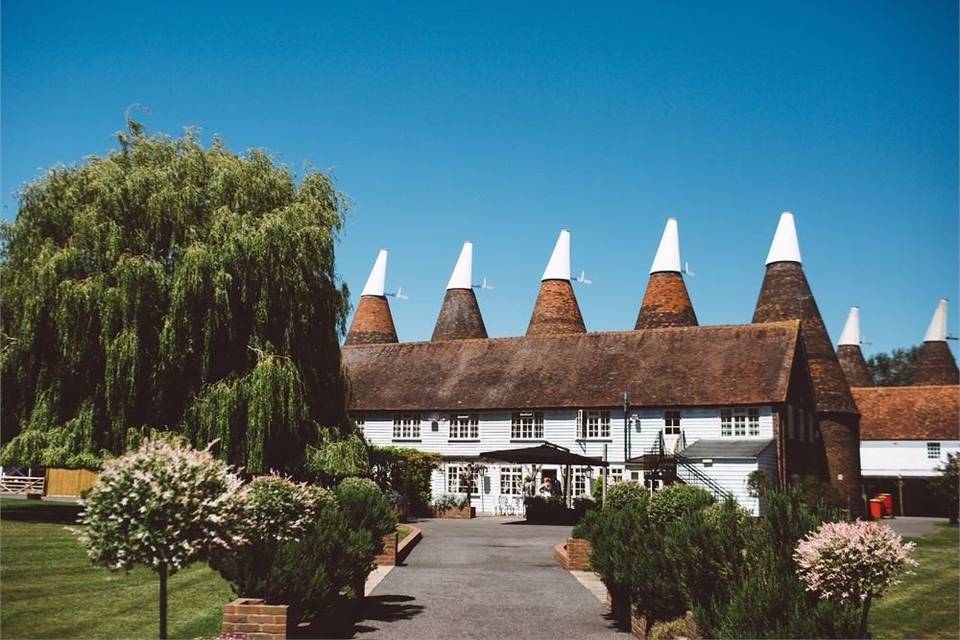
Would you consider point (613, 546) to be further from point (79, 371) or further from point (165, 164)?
point (165, 164)

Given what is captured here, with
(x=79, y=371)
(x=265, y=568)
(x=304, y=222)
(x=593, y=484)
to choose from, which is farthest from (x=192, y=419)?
(x=593, y=484)

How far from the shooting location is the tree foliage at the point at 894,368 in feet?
335

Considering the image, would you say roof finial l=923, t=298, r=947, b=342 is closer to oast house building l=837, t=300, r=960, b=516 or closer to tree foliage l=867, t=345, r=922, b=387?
oast house building l=837, t=300, r=960, b=516

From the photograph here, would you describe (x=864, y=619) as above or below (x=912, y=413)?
below

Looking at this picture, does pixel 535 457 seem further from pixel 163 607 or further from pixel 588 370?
pixel 163 607

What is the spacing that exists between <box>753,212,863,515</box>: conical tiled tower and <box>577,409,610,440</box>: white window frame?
10.3 m

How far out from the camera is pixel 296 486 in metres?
12.4

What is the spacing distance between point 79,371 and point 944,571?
799 inches

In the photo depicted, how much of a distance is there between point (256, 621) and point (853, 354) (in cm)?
5995

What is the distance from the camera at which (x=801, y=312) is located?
146 ft

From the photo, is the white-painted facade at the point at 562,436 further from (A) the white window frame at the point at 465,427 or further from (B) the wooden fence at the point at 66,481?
(B) the wooden fence at the point at 66,481

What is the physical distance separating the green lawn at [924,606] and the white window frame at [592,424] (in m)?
17.2

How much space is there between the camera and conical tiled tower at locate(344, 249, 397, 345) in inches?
2140

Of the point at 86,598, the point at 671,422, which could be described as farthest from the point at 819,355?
the point at 86,598
